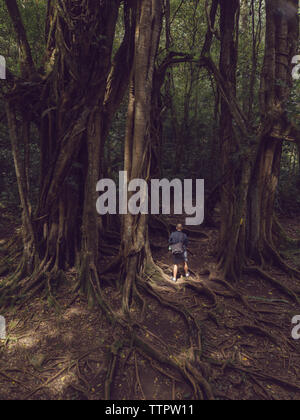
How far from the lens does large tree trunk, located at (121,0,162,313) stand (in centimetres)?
440

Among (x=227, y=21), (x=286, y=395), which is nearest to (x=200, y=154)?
(x=227, y=21)

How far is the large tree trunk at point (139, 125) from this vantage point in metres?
4.40

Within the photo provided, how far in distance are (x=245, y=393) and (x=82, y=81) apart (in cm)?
457

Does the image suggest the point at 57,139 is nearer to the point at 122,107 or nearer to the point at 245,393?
the point at 245,393

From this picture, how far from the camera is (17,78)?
443cm

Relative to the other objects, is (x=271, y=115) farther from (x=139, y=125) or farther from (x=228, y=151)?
(x=139, y=125)

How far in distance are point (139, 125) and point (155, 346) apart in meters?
3.09

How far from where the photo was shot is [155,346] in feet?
11.9

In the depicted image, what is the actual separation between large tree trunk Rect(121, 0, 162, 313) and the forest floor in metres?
0.55

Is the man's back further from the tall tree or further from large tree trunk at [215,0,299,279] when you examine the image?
the tall tree

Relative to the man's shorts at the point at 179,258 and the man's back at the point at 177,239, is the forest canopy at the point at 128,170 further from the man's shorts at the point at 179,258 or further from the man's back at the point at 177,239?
the man's back at the point at 177,239

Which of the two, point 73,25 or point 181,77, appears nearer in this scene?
point 73,25

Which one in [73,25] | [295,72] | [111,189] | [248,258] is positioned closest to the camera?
[73,25]
